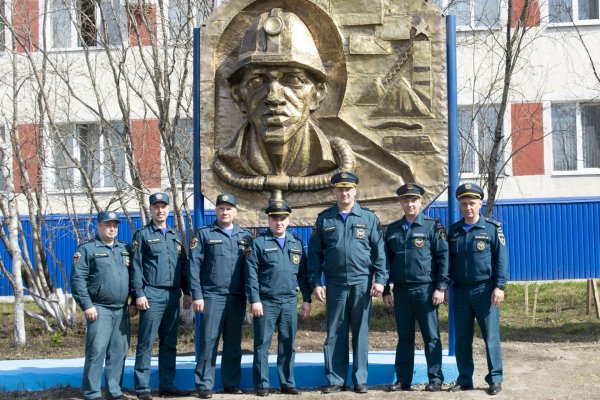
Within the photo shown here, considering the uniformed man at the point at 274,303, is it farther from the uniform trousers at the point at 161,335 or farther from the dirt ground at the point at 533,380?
the uniform trousers at the point at 161,335

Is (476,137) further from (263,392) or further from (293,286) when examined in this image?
(263,392)

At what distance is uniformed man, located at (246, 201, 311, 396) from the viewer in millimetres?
6695

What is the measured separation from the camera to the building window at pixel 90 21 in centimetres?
1038

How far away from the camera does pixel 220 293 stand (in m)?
6.78

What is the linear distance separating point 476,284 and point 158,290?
256 centimetres

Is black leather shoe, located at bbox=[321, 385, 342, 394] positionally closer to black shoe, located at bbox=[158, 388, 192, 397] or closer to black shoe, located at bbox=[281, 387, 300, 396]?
black shoe, located at bbox=[281, 387, 300, 396]

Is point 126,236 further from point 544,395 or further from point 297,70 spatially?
point 544,395

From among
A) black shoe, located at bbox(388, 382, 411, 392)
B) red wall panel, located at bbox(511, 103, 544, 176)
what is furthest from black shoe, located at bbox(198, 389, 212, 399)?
red wall panel, located at bbox(511, 103, 544, 176)

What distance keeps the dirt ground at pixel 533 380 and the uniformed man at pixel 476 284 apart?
221mm

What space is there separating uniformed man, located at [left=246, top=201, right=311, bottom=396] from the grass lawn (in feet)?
8.06

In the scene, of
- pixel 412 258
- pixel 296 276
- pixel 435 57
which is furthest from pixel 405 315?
pixel 435 57

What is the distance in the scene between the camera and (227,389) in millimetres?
6879

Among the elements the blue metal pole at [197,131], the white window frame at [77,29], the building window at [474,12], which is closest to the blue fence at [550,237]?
the white window frame at [77,29]

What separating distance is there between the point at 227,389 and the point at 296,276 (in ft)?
3.59
